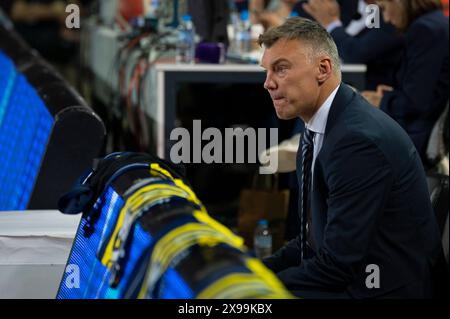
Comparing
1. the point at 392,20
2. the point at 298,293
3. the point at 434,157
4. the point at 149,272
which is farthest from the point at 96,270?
the point at 392,20

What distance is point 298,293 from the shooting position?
2279 millimetres

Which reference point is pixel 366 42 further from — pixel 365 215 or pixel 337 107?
pixel 365 215

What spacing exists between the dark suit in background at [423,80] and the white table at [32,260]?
240cm

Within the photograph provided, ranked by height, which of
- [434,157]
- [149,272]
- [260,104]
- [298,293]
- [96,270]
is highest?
[149,272]

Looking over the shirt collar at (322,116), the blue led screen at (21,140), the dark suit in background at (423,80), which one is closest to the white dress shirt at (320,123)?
the shirt collar at (322,116)

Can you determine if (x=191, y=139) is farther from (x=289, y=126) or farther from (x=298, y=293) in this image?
(x=298, y=293)

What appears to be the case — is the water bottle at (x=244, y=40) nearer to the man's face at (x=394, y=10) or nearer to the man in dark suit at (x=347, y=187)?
the man's face at (x=394, y=10)

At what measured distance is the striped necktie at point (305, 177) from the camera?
2.49 meters

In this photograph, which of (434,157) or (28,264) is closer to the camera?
(28,264)

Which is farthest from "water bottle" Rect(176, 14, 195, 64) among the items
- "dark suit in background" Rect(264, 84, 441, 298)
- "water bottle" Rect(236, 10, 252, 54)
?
"dark suit in background" Rect(264, 84, 441, 298)

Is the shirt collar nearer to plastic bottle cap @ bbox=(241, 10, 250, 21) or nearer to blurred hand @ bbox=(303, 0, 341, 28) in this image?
blurred hand @ bbox=(303, 0, 341, 28)

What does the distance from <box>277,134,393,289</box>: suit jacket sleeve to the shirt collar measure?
0.12m

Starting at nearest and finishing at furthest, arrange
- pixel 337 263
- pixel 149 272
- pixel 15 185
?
pixel 149 272
pixel 337 263
pixel 15 185

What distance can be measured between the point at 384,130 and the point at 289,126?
3348 millimetres
